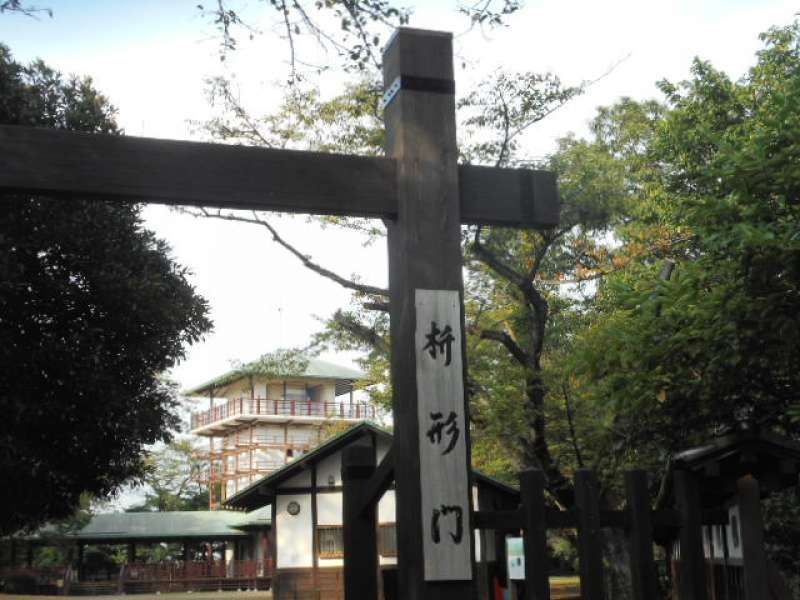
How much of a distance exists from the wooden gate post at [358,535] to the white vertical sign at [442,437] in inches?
46.2

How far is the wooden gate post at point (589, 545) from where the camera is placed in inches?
178

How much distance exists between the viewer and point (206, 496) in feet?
174

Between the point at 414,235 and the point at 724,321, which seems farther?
the point at 724,321

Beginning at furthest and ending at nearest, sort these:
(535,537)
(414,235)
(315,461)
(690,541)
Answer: (315,461) < (690,541) < (535,537) < (414,235)

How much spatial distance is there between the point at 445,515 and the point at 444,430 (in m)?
0.37

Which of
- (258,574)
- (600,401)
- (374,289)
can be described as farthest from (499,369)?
(258,574)

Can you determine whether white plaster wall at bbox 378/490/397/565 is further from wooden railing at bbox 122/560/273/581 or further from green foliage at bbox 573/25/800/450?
wooden railing at bbox 122/560/273/581

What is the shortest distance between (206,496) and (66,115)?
4213 cm

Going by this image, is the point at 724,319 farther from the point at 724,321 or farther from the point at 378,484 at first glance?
the point at 378,484

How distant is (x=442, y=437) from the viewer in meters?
4.07

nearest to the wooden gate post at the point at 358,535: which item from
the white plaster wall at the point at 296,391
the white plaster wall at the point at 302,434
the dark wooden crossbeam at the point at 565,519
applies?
the dark wooden crossbeam at the point at 565,519

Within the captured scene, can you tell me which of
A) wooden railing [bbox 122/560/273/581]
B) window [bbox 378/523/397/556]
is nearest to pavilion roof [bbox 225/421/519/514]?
window [bbox 378/523/397/556]

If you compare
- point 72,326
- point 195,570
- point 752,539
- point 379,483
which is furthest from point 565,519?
point 195,570

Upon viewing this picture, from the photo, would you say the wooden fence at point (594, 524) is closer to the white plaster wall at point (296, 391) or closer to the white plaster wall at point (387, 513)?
the white plaster wall at point (387, 513)
